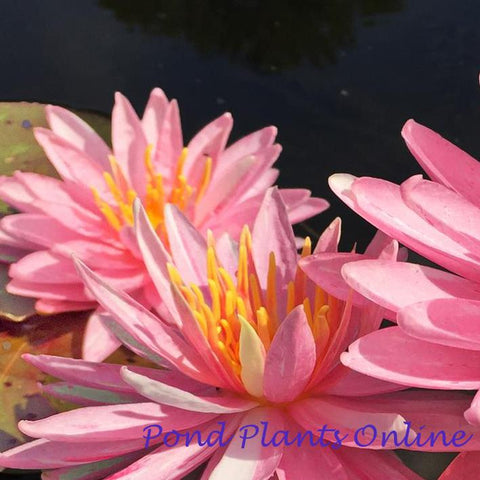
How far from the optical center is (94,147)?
0.82m

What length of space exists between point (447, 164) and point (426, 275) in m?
0.09

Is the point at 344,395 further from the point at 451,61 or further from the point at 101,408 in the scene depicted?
the point at 451,61

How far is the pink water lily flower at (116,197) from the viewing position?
0.71 m

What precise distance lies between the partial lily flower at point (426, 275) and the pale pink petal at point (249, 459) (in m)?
0.11

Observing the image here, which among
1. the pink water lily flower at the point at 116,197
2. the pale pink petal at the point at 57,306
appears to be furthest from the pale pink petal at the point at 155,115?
the pale pink petal at the point at 57,306

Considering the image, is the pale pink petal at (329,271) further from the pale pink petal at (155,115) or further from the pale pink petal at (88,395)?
the pale pink petal at (155,115)

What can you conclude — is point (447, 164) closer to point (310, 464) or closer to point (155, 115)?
point (310, 464)

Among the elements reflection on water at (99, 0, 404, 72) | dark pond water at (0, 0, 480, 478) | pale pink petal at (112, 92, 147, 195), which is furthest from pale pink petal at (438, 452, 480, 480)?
reflection on water at (99, 0, 404, 72)

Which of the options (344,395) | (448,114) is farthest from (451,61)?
(344,395)

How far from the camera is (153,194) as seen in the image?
2.38ft

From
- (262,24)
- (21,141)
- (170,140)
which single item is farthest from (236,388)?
(262,24)

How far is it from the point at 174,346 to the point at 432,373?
21 centimetres

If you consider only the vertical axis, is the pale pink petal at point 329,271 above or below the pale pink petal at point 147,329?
above

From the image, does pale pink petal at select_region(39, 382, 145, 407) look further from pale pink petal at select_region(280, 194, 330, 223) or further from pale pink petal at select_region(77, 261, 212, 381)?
pale pink petal at select_region(280, 194, 330, 223)
